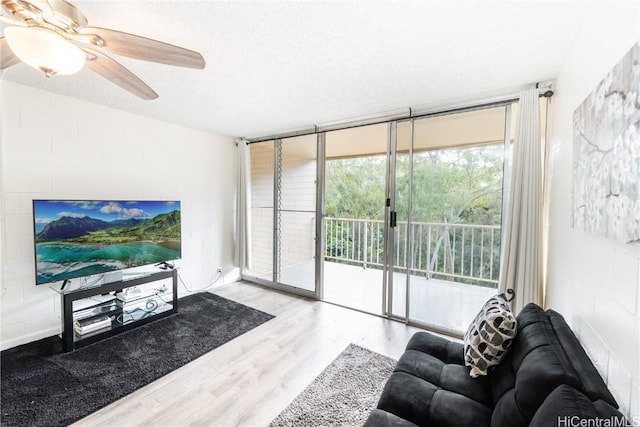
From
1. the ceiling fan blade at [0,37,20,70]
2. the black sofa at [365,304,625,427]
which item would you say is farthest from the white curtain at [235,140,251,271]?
the black sofa at [365,304,625,427]

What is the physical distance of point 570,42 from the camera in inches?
64.8

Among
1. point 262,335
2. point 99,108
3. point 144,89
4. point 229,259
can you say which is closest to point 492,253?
point 262,335

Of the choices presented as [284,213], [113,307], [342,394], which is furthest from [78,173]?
[342,394]

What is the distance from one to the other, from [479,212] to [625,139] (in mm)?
1794

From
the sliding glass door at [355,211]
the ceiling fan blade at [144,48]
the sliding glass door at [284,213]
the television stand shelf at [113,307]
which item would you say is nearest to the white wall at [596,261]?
the ceiling fan blade at [144,48]

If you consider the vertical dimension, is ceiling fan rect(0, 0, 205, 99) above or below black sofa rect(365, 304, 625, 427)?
above

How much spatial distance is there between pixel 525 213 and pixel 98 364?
3.65 metres

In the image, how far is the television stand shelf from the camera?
2348mm

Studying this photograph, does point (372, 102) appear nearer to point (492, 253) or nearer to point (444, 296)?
point (492, 253)

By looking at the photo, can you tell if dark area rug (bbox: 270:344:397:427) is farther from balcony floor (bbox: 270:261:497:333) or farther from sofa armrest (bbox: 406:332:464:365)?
balcony floor (bbox: 270:261:497:333)

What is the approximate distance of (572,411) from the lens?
2.44 ft

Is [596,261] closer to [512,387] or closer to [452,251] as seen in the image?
[512,387]

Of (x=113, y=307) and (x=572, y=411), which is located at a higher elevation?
(x=572, y=411)

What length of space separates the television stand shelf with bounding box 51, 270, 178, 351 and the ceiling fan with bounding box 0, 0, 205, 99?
1946mm
